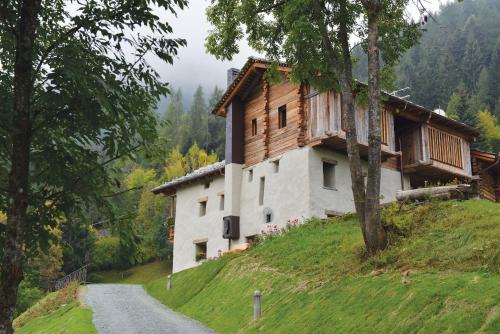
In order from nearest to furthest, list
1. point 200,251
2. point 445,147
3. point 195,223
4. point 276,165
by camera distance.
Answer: point 276,165, point 445,147, point 200,251, point 195,223

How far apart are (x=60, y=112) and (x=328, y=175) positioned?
2244cm

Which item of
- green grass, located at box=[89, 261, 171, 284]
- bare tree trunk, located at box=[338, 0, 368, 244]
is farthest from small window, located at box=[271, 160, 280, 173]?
green grass, located at box=[89, 261, 171, 284]

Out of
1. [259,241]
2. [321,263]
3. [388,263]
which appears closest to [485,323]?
[388,263]

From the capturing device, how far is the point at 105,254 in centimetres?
6969

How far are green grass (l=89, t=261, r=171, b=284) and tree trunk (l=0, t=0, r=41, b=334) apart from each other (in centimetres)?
5915

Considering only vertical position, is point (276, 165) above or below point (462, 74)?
below

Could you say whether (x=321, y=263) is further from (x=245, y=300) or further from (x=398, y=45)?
(x=398, y=45)

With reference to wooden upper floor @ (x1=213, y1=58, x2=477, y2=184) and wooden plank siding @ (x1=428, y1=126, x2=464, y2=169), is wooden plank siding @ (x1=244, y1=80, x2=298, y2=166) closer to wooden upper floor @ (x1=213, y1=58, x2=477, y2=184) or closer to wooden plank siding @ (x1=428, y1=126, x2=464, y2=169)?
wooden upper floor @ (x1=213, y1=58, x2=477, y2=184)

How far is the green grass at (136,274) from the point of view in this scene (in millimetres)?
65875

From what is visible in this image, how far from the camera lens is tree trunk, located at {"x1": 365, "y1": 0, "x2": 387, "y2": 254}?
14953 mm

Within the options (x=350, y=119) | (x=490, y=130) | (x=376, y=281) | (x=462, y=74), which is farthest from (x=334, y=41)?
(x=462, y=74)

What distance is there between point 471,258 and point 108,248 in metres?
63.0

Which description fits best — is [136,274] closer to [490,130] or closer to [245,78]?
[245,78]

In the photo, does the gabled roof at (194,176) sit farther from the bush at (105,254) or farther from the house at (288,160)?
the bush at (105,254)
